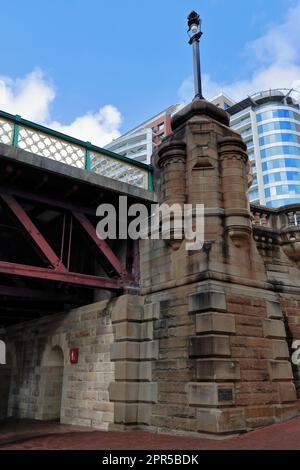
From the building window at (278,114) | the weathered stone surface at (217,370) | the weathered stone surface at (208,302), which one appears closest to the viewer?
the weathered stone surface at (217,370)

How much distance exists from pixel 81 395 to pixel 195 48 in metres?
10.4

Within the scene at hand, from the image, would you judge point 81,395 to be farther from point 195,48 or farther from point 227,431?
point 195,48

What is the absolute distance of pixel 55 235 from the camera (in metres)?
14.0

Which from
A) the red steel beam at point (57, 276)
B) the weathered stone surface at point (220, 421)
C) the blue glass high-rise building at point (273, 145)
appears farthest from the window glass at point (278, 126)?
the weathered stone surface at point (220, 421)

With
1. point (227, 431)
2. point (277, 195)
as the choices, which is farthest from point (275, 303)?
point (277, 195)

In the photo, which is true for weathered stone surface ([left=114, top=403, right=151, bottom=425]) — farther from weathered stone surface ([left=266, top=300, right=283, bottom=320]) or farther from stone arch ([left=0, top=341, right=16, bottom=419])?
stone arch ([left=0, top=341, right=16, bottom=419])

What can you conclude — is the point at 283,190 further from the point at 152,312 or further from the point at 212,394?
the point at 212,394

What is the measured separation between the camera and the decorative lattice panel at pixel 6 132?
9484 millimetres

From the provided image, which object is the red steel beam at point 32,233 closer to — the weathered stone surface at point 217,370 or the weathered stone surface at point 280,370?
the weathered stone surface at point 217,370

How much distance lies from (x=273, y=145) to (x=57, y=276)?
7940 cm

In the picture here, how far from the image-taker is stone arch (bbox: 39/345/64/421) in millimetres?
13039

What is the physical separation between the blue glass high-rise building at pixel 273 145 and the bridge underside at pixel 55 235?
6787 cm

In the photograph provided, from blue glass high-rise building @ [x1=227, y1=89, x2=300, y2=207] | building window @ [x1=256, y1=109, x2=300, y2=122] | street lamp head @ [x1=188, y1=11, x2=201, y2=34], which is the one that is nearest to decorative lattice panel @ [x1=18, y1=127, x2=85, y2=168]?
street lamp head @ [x1=188, y1=11, x2=201, y2=34]

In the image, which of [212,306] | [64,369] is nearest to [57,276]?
[212,306]
